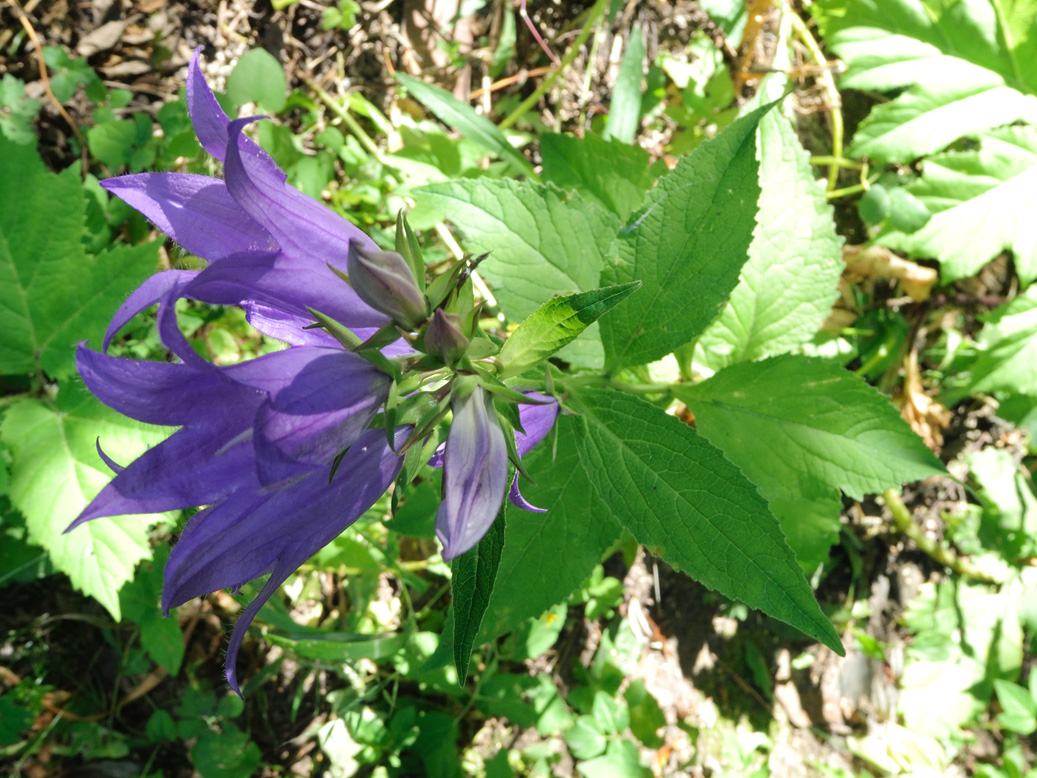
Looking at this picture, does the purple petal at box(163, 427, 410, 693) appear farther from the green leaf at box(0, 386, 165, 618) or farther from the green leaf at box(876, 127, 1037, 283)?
the green leaf at box(876, 127, 1037, 283)

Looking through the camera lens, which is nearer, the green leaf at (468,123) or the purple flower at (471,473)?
the purple flower at (471,473)

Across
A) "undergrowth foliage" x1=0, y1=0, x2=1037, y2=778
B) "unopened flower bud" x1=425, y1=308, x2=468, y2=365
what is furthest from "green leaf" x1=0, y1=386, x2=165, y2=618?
"unopened flower bud" x1=425, y1=308, x2=468, y2=365

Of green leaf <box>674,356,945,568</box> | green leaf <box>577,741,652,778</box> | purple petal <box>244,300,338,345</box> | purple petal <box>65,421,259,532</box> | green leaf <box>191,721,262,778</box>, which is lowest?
green leaf <box>191,721,262,778</box>

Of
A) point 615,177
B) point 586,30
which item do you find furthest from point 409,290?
point 586,30

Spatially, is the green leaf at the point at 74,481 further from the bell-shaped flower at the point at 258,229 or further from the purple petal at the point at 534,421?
the purple petal at the point at 534,421

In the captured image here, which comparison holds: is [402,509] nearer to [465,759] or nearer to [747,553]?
[747,553]

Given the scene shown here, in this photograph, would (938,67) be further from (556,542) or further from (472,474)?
(472,474)

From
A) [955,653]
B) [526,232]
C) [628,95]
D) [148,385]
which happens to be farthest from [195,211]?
[955,653]

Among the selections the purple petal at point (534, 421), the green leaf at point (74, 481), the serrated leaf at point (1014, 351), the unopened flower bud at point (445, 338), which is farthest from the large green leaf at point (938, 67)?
the green leaf at point (74, 481)
